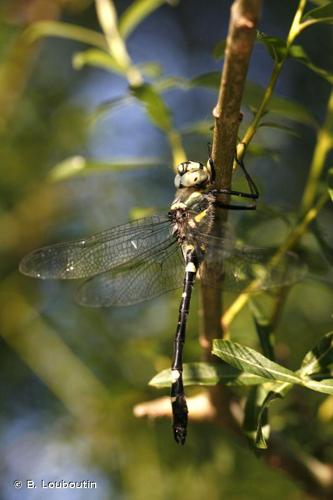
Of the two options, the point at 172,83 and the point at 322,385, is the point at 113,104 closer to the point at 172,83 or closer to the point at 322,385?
the point at 172,83

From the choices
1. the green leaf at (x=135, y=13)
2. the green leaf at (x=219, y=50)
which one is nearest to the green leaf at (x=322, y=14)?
the green leaf at (x=219, y=50)

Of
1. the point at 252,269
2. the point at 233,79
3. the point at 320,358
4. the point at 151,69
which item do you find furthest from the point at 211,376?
the point at 151,69

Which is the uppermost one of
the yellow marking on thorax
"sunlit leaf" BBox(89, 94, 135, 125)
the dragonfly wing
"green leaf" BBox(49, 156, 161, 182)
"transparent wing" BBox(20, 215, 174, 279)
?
"sunlit leaf" BBox(89, 94, 135, 125)

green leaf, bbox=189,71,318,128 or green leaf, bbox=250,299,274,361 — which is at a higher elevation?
green leaf, bbox=189,71,318,128

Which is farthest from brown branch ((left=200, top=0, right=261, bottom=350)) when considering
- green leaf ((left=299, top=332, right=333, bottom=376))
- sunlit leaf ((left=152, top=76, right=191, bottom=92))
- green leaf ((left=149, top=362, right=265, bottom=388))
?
sunlit leaf ((left=152, top=76, right=191, bottom=92))

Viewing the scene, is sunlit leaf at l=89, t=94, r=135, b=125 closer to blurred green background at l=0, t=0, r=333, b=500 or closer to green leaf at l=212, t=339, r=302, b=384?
blurred green background at l=0, t=0, r=333, b=500

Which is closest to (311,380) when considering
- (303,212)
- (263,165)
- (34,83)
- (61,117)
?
(303,212)
